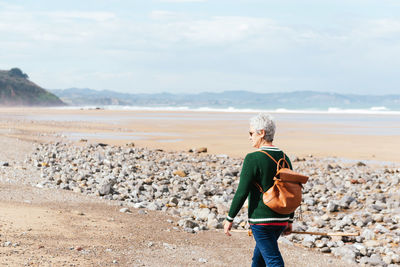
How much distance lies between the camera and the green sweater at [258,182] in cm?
445

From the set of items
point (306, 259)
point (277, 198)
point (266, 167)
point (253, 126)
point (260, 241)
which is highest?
point (253, 126)

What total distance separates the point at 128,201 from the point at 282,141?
17847mm

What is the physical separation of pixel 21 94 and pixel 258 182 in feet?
563

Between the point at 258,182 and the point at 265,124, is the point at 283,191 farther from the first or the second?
the point at 265,124

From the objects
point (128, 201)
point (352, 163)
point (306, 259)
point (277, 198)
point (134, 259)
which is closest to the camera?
point (277, 198)

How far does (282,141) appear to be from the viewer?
91.4 feet

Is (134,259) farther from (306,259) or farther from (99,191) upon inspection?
(99,191)

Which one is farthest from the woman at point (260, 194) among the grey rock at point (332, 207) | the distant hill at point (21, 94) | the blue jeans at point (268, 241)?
the distant hill at point (21, 94)

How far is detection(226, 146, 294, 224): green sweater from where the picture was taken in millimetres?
4449

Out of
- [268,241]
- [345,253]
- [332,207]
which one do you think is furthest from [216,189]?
[268,241]

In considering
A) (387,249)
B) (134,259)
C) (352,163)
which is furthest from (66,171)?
(352,163)

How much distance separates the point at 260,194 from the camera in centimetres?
455

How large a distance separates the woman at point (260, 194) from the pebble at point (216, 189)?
156 inches

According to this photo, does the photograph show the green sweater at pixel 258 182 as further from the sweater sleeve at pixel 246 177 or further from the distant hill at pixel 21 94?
the distant hill at pixel 21 94
